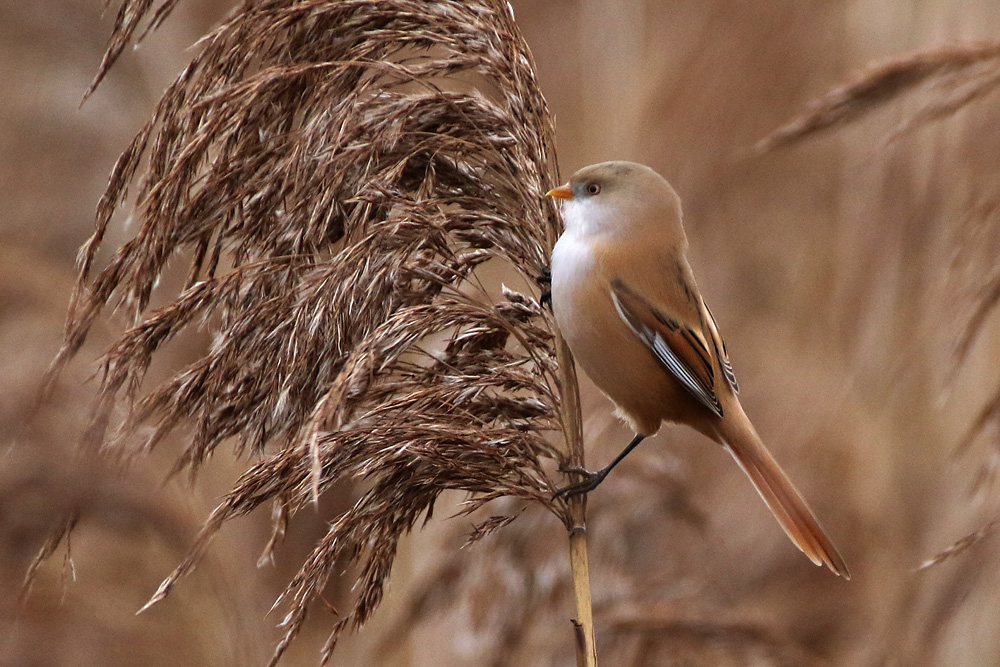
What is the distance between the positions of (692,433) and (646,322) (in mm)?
1711

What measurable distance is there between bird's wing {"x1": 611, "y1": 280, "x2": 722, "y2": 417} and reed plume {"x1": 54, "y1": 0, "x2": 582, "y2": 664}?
0.44m

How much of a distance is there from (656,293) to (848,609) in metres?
1.54

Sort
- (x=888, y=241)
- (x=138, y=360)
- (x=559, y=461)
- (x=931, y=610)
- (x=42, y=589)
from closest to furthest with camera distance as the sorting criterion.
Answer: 1. (x=138, y=360)
2. (x=559, y=461)
3. (x=42, y=589)
4. (x=931, y=610)
5. (x=888, y=241)

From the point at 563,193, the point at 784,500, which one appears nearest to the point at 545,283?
the point at 563,193

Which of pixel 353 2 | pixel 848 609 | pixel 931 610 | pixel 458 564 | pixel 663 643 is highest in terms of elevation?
pixel 353 2

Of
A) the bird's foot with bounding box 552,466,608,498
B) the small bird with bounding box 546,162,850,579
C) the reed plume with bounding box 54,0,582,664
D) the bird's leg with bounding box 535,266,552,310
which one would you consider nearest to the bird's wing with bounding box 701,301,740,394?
the small bird with bounding box 546,162,850,579

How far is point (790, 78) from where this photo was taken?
4371 mm

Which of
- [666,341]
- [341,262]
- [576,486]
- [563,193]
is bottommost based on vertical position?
[666,341]

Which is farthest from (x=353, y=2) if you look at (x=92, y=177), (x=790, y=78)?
(x=790, y=78)

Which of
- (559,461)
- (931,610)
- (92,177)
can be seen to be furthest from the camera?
(92,177)

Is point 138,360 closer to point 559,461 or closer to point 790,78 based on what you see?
point 559,461

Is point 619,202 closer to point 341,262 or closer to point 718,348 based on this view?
point 718,348

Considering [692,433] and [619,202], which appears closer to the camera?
[619,202]

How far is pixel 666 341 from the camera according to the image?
7.77ft
